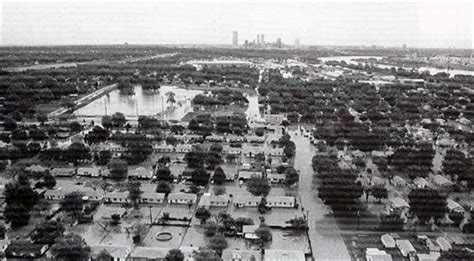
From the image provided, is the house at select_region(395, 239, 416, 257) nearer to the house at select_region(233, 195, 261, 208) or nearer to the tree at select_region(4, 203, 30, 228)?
the house at select_region(233, 195, 261, 208)

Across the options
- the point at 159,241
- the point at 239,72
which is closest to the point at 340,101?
the point at 239,72

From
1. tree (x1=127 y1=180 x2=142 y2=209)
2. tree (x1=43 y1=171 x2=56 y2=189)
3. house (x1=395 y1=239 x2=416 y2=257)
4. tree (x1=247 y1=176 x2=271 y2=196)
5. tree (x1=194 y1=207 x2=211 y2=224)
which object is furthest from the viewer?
tree (x1=43 y1=171 x2=56 y2=189)

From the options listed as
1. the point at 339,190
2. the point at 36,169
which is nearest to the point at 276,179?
the point at 339,190

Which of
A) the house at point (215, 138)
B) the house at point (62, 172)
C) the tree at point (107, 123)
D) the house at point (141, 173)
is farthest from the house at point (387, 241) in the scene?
the tree at point (107, 123)

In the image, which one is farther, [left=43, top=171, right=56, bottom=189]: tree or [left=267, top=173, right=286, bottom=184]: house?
[left=267, top=173, right=286, bottom=184]: house

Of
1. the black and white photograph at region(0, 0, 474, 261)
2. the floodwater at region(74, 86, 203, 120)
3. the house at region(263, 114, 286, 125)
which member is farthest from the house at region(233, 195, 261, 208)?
the floodwater at region(74, 86, 203, 120)

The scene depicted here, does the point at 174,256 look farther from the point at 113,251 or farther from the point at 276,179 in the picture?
the point at 276,179
